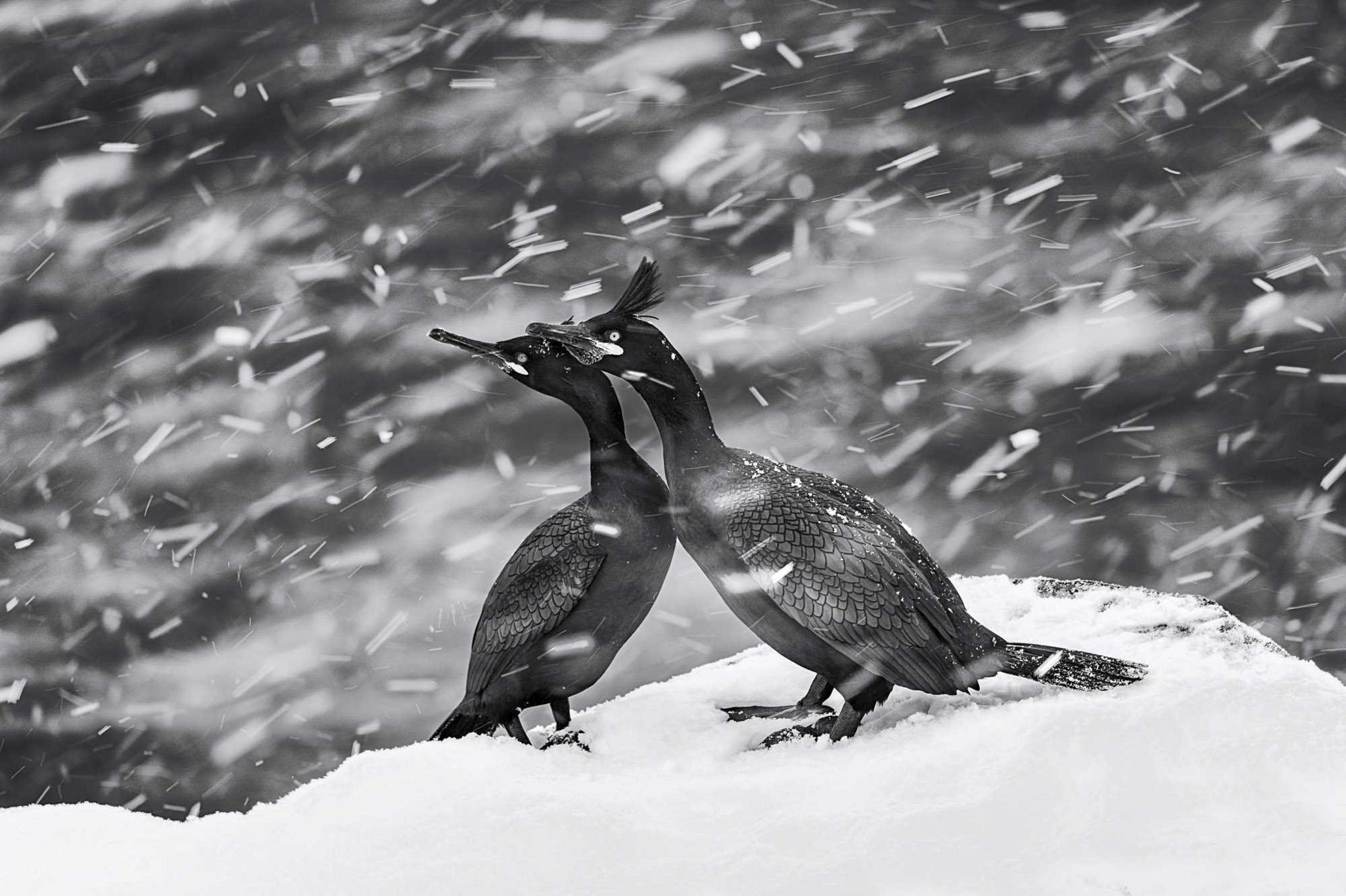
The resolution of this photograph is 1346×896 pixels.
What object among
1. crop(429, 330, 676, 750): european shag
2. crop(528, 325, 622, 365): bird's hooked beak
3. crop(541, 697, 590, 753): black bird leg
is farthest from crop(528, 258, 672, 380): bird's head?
crop(541, 697, 590, 753): black bird leg

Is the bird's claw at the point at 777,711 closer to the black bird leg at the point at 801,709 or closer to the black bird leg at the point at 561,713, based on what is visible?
the black bird leg at the point at 801,709

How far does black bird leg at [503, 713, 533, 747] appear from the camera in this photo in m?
3.57

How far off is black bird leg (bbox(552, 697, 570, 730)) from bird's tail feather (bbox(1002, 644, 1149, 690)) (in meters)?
1.33

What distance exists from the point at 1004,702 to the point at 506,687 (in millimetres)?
1422

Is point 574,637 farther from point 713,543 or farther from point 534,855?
point 534,855

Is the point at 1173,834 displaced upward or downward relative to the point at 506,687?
upward

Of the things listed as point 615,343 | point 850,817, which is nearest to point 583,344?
point 615,343

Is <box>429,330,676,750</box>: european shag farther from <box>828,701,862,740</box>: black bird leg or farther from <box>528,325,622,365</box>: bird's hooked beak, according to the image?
<box>828,701,862,740</box>: black bird leg

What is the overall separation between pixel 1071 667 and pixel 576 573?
1.40 meters

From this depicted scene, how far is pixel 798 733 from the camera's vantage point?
3.34 meters

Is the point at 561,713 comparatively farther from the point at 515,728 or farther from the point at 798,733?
the point at 798,733

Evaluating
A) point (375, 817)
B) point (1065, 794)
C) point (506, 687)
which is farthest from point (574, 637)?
point (1065, 794)

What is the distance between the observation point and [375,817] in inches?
109

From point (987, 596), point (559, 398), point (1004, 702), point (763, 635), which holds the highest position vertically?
point (559, 398)
